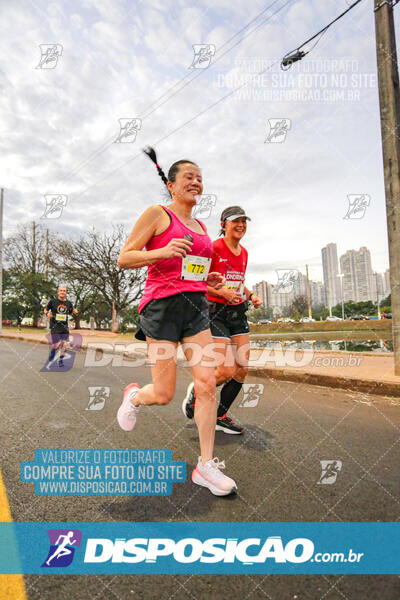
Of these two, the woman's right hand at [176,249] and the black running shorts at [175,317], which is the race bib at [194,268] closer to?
the black running shorts at [175,317]

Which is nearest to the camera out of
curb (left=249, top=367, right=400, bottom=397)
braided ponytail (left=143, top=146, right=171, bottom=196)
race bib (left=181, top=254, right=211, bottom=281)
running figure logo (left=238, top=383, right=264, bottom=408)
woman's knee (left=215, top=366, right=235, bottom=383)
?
race bib (left=181, top=254, right=211, bottom=281)

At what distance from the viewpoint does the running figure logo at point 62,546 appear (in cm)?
169

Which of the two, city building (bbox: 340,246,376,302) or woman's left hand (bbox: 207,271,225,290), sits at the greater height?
city building (bbox: 340,246,376,302)

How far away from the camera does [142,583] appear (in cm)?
155

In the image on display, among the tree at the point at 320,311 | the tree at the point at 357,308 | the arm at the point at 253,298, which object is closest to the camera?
the arm at the point at 253,298

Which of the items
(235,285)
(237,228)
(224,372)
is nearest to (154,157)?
(237,228)

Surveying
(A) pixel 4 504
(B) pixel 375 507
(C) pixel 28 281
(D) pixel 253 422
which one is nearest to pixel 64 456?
(A) pixel 4 504

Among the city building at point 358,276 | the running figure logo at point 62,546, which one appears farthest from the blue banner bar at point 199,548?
the city building at point 358,276

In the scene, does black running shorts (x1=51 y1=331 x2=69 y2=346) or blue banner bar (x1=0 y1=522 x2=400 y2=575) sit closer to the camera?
blue banner bar (x1=0 y1=522 x2=400 y2=575)

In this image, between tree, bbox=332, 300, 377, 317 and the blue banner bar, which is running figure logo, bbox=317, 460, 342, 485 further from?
tree, bbox=332, 300, 377, 317

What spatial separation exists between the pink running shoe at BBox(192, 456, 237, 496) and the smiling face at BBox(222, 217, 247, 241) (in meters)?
2.03

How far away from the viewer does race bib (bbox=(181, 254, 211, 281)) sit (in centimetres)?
260

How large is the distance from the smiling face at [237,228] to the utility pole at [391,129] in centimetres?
359

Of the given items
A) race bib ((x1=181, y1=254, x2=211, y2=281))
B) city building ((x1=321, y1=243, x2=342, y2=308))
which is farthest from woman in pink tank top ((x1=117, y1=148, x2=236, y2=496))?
city building ((x1=321, y1=243, x2=342, y2=308))
